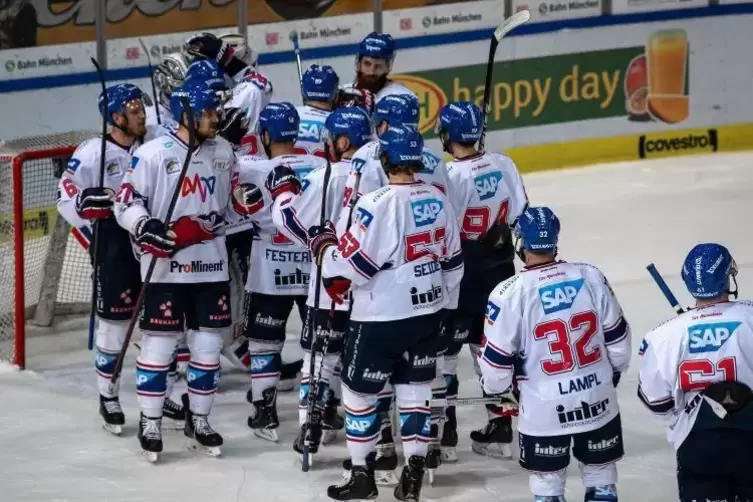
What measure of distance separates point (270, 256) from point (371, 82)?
4.13ft

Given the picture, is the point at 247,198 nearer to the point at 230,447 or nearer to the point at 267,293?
the point at 267,293

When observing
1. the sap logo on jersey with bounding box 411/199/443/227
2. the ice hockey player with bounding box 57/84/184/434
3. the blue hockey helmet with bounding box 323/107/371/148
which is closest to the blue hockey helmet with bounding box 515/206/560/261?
the sap logo on jersey with bounding box 411/199/443/227

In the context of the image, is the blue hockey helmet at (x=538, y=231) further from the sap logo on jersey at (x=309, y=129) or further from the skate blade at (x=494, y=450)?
the sap logo on jersey at (x=309, y=129)

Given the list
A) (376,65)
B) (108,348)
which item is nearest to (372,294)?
(108,348)

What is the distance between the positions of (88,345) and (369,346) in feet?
8.73

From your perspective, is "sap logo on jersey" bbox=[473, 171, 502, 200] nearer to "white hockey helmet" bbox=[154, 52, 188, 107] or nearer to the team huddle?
the team huddle

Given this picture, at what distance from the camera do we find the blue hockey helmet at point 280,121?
6.12m

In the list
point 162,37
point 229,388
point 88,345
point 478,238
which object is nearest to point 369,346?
point 478,238

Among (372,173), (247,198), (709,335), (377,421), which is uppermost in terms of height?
(372,173)

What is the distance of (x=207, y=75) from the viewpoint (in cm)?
603

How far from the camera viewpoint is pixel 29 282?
25.7ft

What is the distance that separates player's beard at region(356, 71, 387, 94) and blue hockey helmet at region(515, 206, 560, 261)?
7.95 ft

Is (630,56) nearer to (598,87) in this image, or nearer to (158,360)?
(598,87)

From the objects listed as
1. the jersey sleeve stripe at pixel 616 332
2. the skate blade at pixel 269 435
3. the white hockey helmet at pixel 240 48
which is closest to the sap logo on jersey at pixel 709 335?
the jersey sleeve stripe at pixel 616 332
